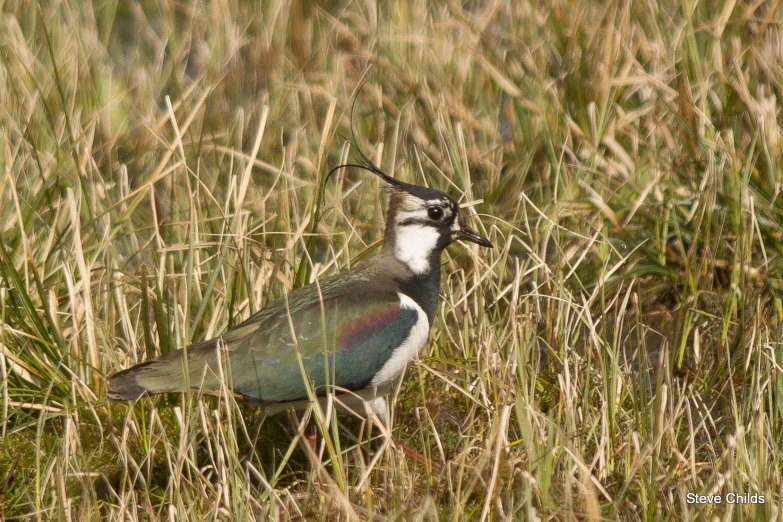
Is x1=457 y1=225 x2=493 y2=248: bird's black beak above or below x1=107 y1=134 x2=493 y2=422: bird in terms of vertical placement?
above

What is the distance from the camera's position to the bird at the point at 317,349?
3.99 m

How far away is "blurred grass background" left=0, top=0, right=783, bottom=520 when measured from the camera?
3.69 m

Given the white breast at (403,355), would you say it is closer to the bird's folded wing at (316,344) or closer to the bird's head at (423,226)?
the bird's folded wing at (316,344)

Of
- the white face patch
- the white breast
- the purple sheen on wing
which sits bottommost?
the white breast

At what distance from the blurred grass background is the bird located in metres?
0.12

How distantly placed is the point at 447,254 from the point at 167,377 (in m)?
1.80

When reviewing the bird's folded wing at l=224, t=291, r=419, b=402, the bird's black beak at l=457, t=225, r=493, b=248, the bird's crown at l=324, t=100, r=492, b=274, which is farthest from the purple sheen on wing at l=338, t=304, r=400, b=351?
the bird's black beak at l=457, t=225, r=493, b=248

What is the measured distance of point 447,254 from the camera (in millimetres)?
5398

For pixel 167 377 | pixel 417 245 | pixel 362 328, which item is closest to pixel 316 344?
pixel 362 328

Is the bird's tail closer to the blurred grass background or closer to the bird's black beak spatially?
the blurred grass background

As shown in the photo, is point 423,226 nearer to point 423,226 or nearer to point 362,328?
point 423,226

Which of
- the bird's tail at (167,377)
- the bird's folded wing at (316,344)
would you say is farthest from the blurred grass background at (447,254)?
the bird's folded wing at (316,344)

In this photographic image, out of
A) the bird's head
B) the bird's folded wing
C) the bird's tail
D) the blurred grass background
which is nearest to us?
the blurred grass background

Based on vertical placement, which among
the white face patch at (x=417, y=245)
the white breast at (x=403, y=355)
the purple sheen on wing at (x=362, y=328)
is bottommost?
the white breast at (x=403, y=355)
